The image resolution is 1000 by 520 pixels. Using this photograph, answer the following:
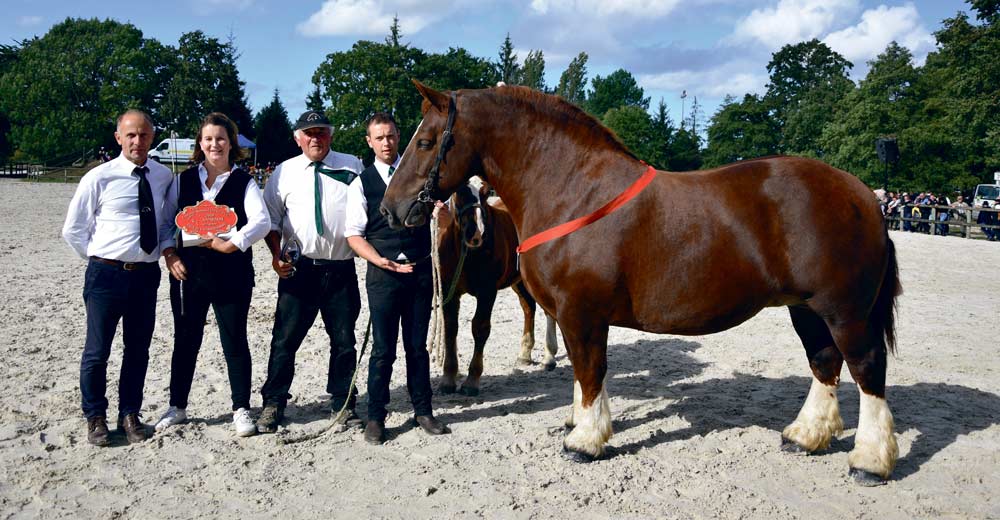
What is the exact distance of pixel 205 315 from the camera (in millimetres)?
4332

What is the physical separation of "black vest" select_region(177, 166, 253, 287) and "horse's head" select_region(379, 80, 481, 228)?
101cm

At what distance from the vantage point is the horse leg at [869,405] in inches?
149

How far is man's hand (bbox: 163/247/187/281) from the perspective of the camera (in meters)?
4.07

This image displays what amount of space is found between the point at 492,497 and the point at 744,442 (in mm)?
1866

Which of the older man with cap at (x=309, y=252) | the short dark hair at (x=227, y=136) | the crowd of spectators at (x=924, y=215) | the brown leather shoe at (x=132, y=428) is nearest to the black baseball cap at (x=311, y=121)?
the older man with cap at (x=309, y=252)

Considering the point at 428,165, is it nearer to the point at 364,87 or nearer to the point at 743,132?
the point at 364,87

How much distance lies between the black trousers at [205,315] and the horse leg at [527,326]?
2760 mm

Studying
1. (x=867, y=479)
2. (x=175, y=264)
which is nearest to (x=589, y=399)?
(x=867, y=479)

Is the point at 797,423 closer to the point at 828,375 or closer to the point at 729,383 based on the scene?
the point at 828,375

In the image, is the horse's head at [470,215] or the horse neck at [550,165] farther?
the horse's head at [470,215]

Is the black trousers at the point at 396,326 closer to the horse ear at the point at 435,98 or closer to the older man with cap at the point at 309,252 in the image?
the older man with cap at the point at 309,252

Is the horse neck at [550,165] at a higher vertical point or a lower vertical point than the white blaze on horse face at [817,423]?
higher

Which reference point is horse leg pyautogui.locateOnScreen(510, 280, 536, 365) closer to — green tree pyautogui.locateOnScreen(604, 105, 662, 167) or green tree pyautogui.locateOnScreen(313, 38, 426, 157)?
green tree pyautogui.locateOnScreen(313, 38, 426, 157)

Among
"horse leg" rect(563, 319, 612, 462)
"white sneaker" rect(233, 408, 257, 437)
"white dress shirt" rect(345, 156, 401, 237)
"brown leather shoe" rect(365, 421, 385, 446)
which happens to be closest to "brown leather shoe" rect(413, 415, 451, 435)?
"brown leather shoe" rect(365, 421, 385, 446)
